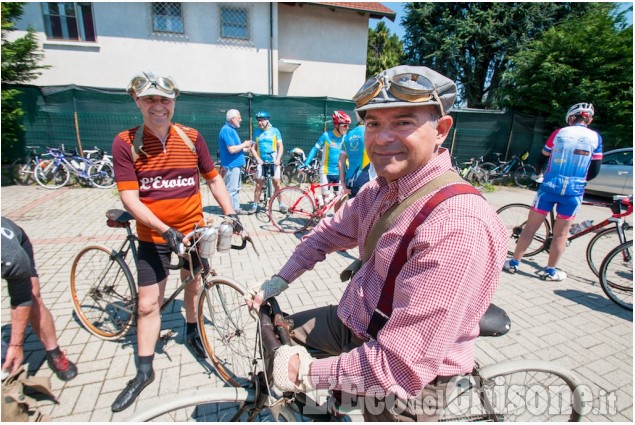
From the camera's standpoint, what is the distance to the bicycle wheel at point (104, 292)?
9.67ft

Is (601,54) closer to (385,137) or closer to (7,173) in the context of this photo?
(385,137)

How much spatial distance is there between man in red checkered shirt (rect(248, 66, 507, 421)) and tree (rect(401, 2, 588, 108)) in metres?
19.2

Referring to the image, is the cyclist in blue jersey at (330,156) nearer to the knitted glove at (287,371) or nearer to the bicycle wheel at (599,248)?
the bicycle wheel at (599,248)

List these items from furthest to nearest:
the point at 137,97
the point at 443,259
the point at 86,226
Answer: the point at 86,226
the point at 137,97
the point at 443,259

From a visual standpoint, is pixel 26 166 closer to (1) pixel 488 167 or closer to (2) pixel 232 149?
(2) pixel 232 149

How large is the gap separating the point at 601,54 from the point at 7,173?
18.6 metres

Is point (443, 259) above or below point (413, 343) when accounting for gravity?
above

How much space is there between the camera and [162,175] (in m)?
2.41

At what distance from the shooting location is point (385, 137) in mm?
1268

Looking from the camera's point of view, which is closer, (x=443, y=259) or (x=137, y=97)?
(x=443, y=259)

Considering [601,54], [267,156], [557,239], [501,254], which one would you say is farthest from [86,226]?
[601,54]

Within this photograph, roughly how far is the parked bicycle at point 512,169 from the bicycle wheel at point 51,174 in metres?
13.4

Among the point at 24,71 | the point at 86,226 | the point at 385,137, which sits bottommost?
the point at 86,226

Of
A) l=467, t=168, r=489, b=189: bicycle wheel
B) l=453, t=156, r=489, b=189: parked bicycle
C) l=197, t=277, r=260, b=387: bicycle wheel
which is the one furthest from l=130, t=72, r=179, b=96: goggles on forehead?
l=467, t=168, r=489, b=189: bicycle wheel
